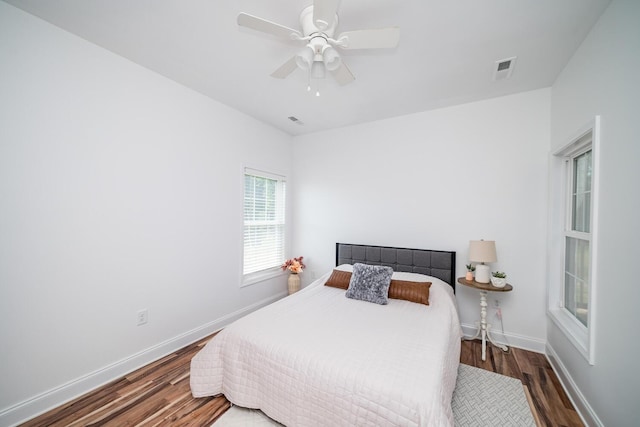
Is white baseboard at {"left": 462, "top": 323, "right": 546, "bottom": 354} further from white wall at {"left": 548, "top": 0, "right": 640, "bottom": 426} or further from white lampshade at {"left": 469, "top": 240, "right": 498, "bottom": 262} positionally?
white lampshade at {"left": 469, "top": 240, "right": 498, "bottom": 262}

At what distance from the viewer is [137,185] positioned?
88.8 inches

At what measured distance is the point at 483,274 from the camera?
251 centimetres

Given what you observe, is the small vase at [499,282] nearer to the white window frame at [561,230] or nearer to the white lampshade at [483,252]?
the white lampshade at [483,252]

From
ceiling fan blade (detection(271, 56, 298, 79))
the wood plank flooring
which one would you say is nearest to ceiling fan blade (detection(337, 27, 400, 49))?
ceiling fan blade (detection(271, 56, 298, 79))

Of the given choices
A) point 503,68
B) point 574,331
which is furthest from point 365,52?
point 574,331

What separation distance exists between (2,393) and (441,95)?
14.2ft

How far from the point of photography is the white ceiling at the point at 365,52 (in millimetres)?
1598

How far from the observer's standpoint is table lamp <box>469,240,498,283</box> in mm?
2471

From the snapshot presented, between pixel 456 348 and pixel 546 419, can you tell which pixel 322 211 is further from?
pixel 546 419

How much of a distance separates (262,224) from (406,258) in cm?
207

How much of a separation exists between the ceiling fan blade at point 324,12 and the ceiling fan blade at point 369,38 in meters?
0.13

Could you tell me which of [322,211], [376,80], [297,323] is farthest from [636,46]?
[322,211]

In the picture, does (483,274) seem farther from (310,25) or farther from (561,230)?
(310,25)

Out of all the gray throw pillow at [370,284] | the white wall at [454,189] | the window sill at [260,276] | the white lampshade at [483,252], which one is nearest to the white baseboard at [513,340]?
the white wall at [454,189]
